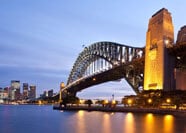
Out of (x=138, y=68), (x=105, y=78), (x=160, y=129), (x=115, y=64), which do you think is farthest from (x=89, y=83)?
(x=160, y=129)

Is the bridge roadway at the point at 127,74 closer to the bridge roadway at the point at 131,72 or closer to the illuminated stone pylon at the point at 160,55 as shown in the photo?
the bridge roadway at the point at 131,72

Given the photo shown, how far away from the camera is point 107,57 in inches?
3625

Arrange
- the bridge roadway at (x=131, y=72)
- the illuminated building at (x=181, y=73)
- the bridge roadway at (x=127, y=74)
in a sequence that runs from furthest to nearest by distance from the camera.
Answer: the bridge roadway at (x=127, y=74), the illuminated building at (x=181, y=73), the bridge roadway at (x=131, y=72)

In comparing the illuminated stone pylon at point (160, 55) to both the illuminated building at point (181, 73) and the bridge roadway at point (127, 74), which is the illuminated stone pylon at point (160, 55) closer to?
the illuminated building at point (181, 73)

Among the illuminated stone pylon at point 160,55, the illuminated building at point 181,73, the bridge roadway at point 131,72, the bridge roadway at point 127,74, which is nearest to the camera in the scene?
the bridge roadway at point 131,72

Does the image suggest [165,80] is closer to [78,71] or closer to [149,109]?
[149,109]

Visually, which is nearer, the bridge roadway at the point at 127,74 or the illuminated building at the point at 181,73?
the illuminated building at the point at 181,73

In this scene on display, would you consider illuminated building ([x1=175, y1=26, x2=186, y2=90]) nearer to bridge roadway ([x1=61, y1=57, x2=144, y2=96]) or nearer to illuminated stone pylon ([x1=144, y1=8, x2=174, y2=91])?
illuminated stone pylon ([x1=144, y1=8, x2=174, y2=91])

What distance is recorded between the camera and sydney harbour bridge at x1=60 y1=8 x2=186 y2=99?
66562mm

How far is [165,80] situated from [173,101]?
9236 millimetres

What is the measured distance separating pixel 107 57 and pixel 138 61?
47.7ft

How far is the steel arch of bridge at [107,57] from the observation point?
81.8m

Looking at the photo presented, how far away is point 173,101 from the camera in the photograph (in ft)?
186

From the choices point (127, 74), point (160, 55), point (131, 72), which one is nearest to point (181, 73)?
point (160, 55)
